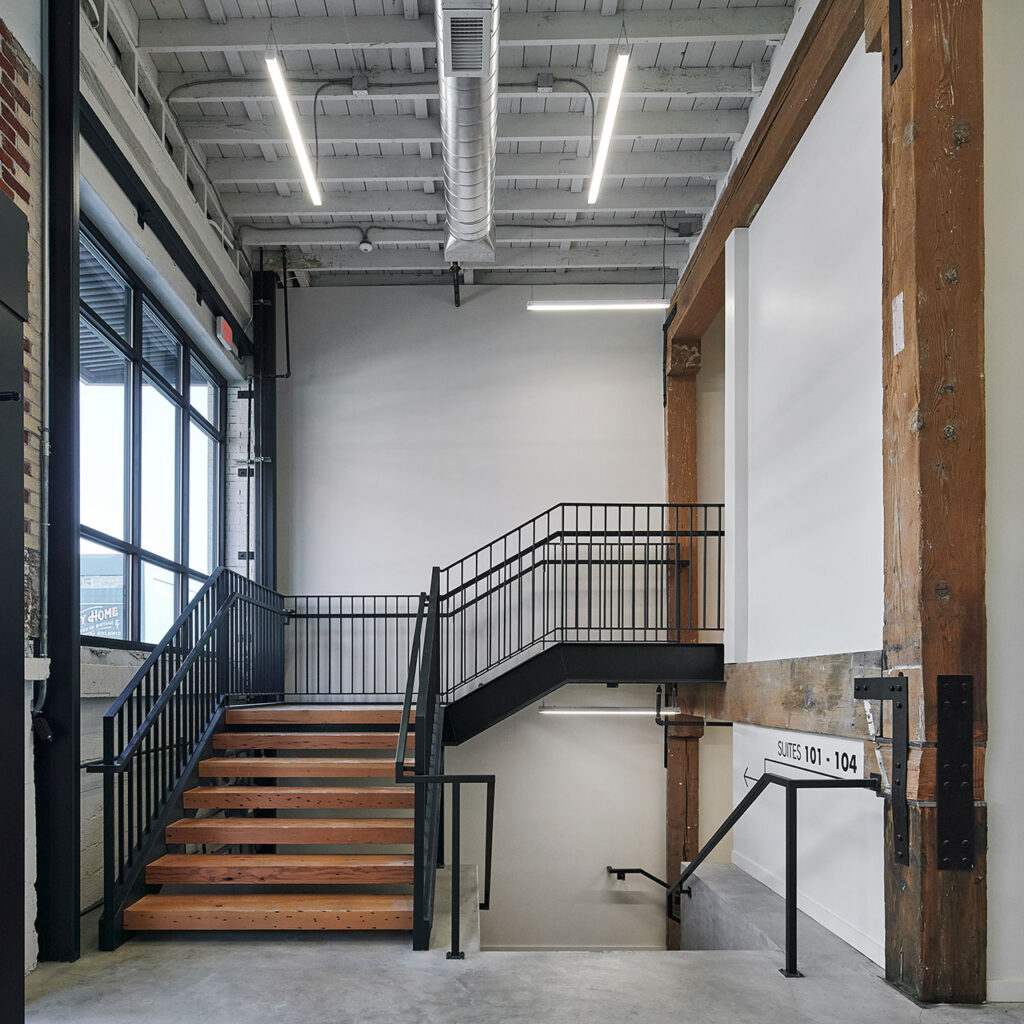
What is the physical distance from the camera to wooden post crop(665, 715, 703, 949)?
9.20 metres

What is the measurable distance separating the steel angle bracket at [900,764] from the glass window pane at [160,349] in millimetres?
5509

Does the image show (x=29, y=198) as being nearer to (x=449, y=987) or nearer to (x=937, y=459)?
(x=449, y=987)

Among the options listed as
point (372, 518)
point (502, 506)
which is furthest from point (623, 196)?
point (372, 518)

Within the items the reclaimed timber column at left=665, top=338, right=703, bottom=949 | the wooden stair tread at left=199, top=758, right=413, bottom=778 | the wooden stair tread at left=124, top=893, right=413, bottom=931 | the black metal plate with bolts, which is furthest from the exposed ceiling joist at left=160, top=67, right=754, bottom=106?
the wooden stair tread at left=124, top=893, right=413, bottom=931

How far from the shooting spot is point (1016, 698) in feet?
12.8

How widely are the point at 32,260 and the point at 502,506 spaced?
5.76 meters

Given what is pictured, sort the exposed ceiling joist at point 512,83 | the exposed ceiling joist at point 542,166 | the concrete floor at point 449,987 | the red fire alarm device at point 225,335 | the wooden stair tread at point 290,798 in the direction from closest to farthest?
the concrete floor at point 449,987, the wooden stair tread at point 290,798, the exposed ceiling joist at point 512,83, the exposed ceiling joist at point 542,166, the red fire alarm device at point 225,335

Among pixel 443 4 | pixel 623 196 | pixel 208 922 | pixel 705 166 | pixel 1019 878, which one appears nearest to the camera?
pixel 1019 878

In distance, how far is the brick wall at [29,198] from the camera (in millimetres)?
4312

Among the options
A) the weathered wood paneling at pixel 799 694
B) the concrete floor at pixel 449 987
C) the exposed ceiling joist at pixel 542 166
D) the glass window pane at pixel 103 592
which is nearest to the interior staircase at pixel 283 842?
the concrete floor at pixel 449 987

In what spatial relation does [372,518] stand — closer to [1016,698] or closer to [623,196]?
[623,196]

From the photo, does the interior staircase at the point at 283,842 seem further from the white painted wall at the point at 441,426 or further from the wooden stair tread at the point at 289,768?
the white painted wall at the point at 441,426

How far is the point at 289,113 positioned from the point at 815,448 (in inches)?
131

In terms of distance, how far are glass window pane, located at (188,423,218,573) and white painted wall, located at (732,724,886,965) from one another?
4804 mm
